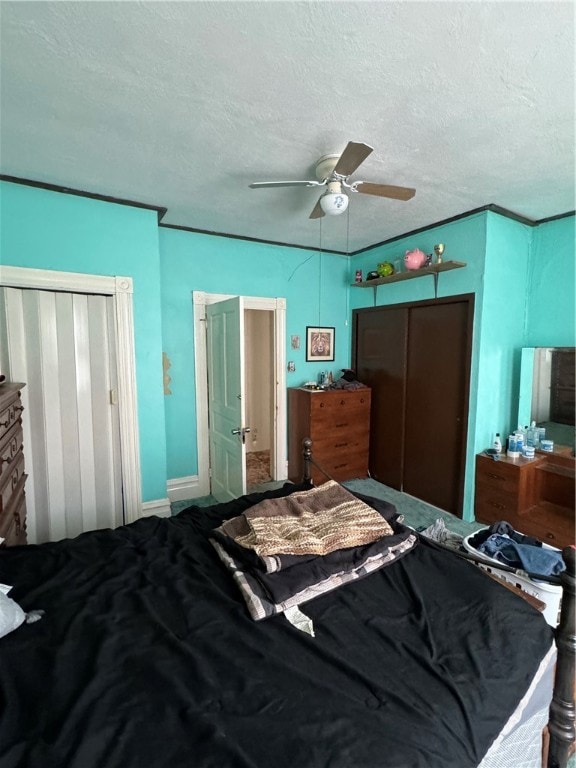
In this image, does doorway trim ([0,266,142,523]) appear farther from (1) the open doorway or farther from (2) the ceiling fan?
(1) the open doorway

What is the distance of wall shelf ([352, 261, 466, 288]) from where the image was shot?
9.93 ft

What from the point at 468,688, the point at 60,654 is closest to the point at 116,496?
the point at 60,654

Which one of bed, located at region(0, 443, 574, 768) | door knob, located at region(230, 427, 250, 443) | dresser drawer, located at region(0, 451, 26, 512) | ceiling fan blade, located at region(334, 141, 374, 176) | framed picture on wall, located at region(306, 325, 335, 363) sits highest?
ceiling fan blade, located at region(334, 141, 374, 176)

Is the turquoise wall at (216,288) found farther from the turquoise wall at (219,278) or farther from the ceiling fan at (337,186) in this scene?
the ceiling fan at (337,186)

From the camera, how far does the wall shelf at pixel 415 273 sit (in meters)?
3.03

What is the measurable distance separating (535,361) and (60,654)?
144 inches

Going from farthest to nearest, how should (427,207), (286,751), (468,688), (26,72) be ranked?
(427,207)
(26,72)
(468,688)
(286,751)

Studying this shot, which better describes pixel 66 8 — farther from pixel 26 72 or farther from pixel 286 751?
pixel 286 751

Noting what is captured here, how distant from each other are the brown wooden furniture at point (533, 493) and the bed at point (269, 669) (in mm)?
1748

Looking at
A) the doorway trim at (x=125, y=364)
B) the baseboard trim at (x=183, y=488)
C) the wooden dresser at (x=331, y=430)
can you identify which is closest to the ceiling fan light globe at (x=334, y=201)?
the doorway trim at (x=125, y=364)

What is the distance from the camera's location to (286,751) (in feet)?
2.69

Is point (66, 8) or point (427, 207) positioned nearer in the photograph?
point (66, 8)

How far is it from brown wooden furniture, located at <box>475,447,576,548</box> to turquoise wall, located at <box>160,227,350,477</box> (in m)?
2.14

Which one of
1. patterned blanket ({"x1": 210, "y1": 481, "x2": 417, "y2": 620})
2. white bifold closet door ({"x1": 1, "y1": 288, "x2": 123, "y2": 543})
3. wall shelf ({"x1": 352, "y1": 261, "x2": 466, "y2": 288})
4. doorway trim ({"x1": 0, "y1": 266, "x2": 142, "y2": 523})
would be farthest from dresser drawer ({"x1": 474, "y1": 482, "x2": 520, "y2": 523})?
white bifold closet door ({"x1": 1, "y1": 288, "x2": 123, "y2": 543})
